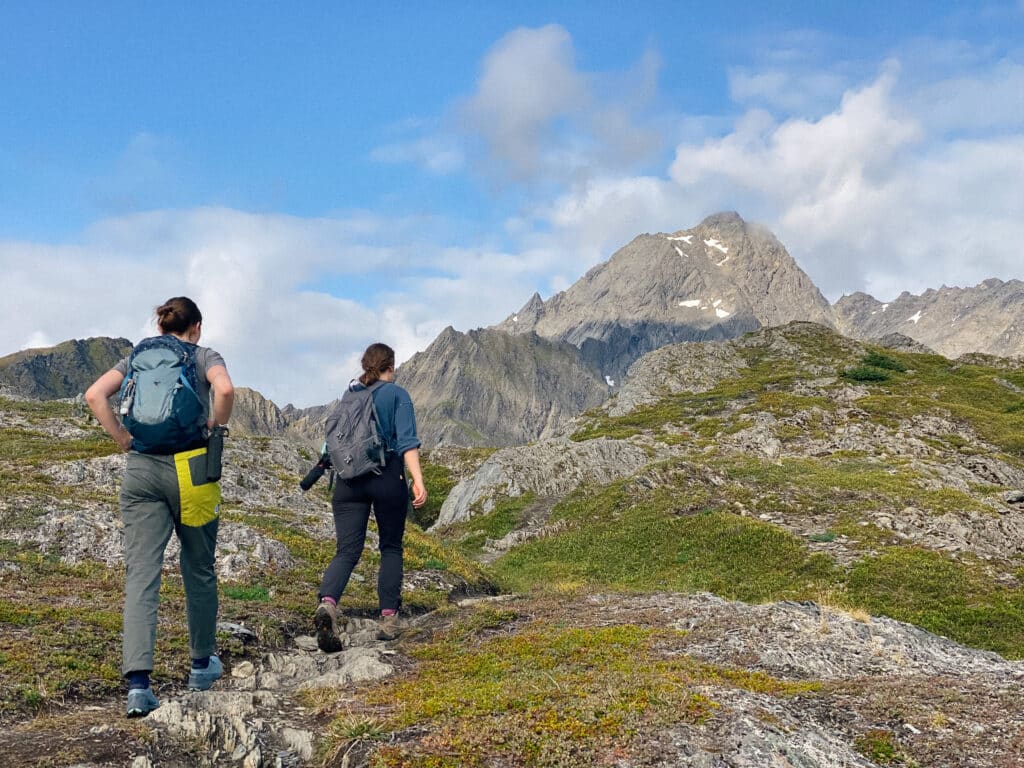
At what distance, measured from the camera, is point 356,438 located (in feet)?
36.0

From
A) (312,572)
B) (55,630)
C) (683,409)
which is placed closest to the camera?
(55,630)

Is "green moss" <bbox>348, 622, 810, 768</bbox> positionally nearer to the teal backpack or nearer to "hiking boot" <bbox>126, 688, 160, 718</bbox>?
"hiking boot" <bbox>126, 688, 160, 718</bbox>

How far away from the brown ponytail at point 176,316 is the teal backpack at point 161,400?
14.9 inches

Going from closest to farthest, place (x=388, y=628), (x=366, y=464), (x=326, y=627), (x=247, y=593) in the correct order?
(x=326, y=627), (x=366, y=464), (x=388, y=628), (x=247, y=593)

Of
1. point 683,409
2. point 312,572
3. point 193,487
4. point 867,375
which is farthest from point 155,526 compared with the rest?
point 867,375

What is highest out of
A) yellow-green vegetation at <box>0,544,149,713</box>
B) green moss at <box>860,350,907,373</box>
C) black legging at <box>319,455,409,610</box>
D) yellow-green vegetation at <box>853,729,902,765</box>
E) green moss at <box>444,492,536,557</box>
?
green moss at <box>860,350,907,373</box>

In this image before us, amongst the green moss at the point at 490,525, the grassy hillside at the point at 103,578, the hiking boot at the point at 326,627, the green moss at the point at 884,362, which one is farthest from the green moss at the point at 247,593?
the green moss at the point at 884,362

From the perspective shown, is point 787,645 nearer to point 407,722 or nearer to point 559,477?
point 407,722

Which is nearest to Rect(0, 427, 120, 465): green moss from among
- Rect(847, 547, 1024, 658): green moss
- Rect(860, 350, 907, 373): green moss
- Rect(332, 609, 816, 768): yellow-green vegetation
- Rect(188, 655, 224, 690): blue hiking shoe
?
Rect(188, 655, 224, 690): blue hiking shoe

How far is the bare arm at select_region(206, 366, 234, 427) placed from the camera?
8008mm

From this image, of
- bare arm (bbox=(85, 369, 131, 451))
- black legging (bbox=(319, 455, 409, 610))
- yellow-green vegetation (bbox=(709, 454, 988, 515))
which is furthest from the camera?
yellow-green vegetation (bbox=(709, 454, 988, 515))

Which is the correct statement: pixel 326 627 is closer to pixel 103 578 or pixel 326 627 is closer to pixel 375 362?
pixel 375 362

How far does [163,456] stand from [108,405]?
861 mm

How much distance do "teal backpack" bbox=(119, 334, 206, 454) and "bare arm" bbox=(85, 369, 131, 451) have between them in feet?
0.49
